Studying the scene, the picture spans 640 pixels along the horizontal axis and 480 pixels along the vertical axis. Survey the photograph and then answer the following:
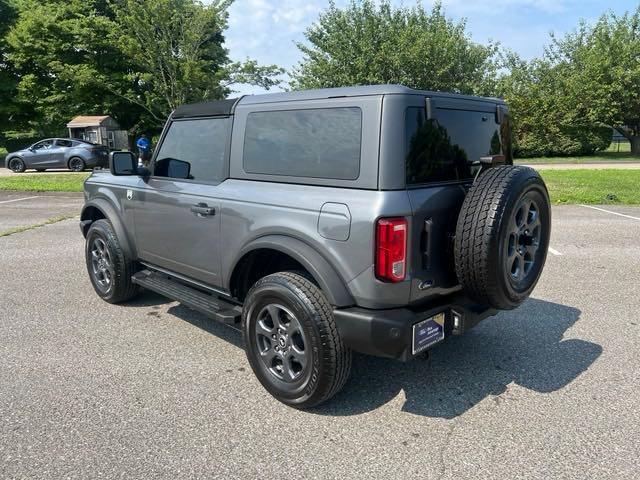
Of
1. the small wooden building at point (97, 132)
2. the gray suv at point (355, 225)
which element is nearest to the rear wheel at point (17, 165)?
the small wooden building at point (97, 132)

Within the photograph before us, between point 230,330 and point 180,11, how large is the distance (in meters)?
18.1

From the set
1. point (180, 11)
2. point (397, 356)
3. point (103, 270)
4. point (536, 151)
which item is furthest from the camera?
point (536, 151)

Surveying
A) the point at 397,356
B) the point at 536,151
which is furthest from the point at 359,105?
the point at 536,151

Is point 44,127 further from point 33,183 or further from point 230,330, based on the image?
point 230,330

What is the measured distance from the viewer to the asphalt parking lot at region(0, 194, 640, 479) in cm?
254

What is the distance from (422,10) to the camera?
99.2ft

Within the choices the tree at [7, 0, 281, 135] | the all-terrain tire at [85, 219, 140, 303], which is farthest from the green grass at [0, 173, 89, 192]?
the all-terrain tire at [85, 219, 140, 303]

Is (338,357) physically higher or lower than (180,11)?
lower

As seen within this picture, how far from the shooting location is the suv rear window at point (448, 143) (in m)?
2.82

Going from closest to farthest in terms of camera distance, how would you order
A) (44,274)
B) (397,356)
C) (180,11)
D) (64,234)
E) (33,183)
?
(397,356) → (44,274) → (64,234) → (33,183) → (180,11)

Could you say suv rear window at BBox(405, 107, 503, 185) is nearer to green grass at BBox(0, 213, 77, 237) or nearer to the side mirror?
the side mirror

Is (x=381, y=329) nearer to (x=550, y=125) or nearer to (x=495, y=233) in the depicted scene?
(x=495, y=233)

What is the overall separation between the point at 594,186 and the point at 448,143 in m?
12.7

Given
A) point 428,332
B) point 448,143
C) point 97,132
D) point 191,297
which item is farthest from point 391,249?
point 97,132
